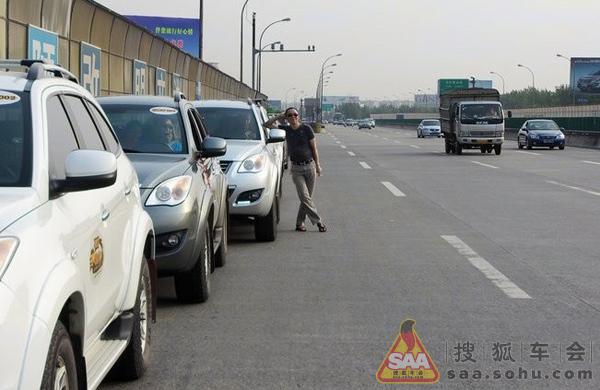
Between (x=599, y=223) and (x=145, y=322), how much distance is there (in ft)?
30.3

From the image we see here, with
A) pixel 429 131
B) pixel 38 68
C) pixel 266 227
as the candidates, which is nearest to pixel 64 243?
pixel 38 68

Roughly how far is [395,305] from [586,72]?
98.2m

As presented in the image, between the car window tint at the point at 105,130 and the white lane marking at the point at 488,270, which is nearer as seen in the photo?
the car window tint at the point at 105,130

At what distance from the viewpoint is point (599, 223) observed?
1316cm

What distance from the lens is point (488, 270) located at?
9.09 m

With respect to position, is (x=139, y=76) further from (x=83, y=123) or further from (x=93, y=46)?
(x=83, y=123)

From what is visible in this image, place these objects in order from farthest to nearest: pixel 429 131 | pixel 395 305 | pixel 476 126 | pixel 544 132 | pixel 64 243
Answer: pixel 429 131 → pixel 544 132 → pixel 476 126 → pixel 395 305 → pixel 64 243

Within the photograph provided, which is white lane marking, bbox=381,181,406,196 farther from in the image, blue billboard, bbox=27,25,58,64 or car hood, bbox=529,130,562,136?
car hood, bbox=529,130,562,136

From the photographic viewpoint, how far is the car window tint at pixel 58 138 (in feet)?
13.5

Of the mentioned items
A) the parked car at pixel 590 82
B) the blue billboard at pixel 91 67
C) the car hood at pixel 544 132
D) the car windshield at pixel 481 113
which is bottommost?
the car hood at pixel 544 132

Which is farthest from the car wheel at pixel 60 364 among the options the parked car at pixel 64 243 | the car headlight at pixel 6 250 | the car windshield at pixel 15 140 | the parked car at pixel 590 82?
the parked car at pixel 590 82

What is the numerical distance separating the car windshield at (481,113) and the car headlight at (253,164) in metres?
25.7

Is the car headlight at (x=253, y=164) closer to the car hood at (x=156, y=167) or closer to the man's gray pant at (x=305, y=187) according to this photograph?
the man's gray pant at (x=305, y=187)

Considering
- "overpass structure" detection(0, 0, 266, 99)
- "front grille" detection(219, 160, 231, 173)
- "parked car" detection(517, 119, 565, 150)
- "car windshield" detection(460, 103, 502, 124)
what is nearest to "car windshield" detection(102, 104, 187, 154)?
"front grille" detection(219, 160, 231, 173)
